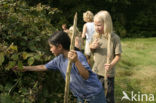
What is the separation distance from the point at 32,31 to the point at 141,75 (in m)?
4.93

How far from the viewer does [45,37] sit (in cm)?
327

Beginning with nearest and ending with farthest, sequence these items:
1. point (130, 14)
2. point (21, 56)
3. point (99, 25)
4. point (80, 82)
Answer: point (80, 82) → point (21, 56) → point (99, 25) → point (130, 14)

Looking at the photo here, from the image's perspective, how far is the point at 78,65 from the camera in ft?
7.43

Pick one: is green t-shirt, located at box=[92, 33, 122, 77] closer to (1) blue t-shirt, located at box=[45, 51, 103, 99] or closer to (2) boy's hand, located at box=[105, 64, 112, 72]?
(2) boy's hand, located at box=[105, 64, 112, 72]

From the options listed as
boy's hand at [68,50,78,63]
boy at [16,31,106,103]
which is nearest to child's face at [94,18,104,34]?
boy at [16,31,106,103]

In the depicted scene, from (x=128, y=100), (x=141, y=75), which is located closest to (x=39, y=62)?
(x=128, y=100)

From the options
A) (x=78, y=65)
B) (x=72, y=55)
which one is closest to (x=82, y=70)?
(x=78, y=65)

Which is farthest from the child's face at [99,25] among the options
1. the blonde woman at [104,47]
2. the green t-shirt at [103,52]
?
the green t-shirt at [103,52]

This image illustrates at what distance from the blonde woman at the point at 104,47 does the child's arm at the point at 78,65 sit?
3.64 ft

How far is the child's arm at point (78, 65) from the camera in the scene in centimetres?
213

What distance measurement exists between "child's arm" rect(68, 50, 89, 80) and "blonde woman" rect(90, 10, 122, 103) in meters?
1.11

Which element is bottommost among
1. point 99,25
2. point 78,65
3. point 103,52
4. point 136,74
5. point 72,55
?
point 136,74

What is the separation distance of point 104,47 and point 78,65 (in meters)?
1.50

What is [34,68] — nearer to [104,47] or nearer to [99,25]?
[99,25]
